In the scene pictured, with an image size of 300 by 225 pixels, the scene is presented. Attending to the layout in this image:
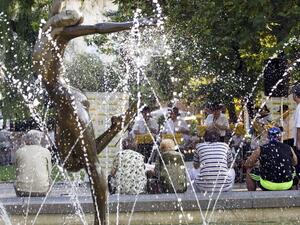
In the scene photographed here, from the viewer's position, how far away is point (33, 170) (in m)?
8.87

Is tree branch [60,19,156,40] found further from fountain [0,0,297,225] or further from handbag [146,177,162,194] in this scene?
handbag [146,177,162,194]

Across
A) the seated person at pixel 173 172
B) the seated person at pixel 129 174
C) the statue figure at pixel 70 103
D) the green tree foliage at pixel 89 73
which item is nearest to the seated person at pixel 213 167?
the seated person at pixel 173 172

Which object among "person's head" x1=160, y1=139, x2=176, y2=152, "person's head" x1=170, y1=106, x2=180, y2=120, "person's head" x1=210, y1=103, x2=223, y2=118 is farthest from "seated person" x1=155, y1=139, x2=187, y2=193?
"person's head" x1=170, y1=106, x2=180, y2=120

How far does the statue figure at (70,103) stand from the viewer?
5.94 metres

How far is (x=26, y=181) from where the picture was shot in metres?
8.81

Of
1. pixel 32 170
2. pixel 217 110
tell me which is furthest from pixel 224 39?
pixel 32 170

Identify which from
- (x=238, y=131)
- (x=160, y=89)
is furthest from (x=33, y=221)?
(x=160, y=89)

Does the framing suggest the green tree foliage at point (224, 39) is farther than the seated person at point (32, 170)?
Yes

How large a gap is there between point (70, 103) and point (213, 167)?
3299 millimetres

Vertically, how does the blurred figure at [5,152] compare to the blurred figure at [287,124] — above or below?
below

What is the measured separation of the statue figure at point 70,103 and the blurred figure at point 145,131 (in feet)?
22.8

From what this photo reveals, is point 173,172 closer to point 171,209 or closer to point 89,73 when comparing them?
point 171,209

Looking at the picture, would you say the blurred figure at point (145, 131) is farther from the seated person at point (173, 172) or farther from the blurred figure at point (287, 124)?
the seated person at point (173, 172)

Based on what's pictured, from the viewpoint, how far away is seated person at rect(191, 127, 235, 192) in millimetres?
9062
